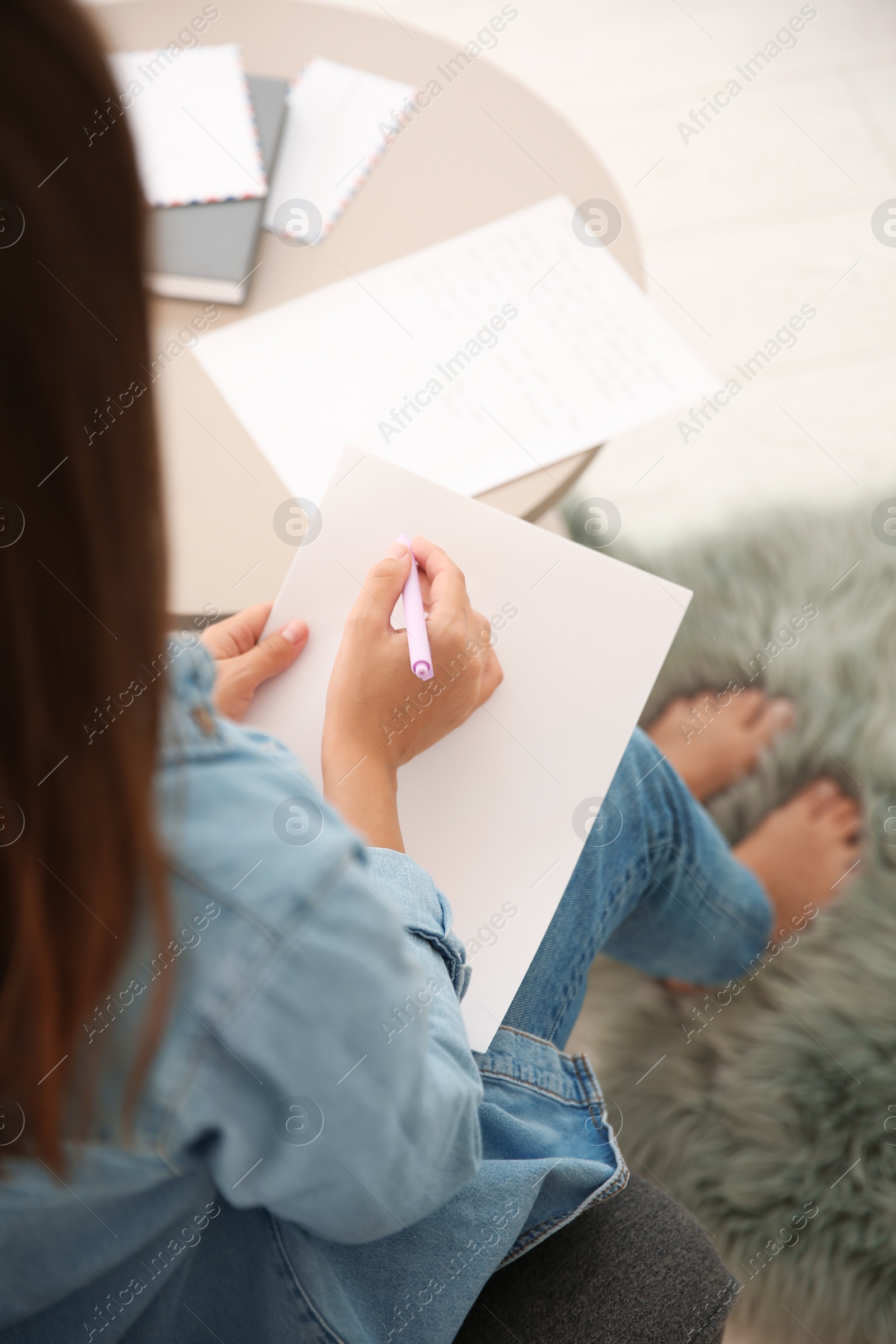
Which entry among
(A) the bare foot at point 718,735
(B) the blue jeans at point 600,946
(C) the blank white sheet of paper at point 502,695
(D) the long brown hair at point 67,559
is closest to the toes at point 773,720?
(A) the bare foot at point 718,735

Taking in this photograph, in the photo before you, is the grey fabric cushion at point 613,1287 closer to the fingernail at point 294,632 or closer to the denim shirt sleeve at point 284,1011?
the denim shirt sleeve at point 284,1011

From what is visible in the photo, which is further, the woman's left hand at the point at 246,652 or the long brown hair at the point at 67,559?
the woman's left hand at the point at 246,652

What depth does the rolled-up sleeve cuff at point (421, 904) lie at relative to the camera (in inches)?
19.7

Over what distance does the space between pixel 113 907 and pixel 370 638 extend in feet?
1.10

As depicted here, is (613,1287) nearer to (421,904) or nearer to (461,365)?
(421,904)

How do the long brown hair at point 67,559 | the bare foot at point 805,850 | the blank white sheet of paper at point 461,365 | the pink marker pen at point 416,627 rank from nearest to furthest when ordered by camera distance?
the long brown hair at point 67,559 < the pink marker pen at point 416,627 < the blank white sheet of paper at point 461,365 < the bare foot at point 805,850

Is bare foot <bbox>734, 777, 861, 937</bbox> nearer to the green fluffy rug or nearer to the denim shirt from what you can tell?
the green fluffy rug

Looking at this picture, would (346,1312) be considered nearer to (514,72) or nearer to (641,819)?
(641,819)

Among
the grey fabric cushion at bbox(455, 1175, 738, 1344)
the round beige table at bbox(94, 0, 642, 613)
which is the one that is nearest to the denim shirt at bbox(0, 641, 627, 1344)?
the grey fabric cushion at bbox(455, 1175, 738, 1344)

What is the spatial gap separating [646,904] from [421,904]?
367mm

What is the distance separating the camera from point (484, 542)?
0.68 metres

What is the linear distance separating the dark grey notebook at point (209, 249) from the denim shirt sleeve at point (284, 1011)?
53cm

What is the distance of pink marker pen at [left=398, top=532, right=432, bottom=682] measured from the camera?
597mm

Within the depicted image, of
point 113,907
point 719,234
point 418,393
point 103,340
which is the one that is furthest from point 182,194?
point 719,234
